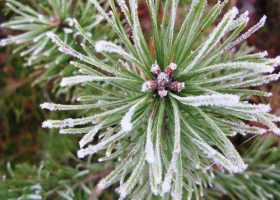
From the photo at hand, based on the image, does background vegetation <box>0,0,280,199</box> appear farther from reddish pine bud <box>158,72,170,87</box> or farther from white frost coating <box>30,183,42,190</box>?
reddish pine bud <box>158,72,170,87</box>

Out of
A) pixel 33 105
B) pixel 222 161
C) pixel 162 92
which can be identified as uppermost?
pixel 33 105

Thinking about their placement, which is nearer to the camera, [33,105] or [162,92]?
[162,92]

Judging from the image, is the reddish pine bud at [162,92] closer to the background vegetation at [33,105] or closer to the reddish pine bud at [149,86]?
the reddish pine bud at [149,86]

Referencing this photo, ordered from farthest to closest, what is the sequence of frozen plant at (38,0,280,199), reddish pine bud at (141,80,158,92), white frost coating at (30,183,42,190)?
white frost coating at (30,183,42,190) < reddish pine bud at (141,80,158,92) < frozen plant at (38,0,280,199)

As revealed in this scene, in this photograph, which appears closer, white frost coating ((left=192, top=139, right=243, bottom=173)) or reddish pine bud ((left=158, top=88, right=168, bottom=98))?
white frost coating ((left=192, top=139, right=243, bottom=173))

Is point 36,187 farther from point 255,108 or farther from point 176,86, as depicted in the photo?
point 255,108

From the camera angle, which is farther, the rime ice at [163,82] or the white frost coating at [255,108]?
the rime ice at [163,82]

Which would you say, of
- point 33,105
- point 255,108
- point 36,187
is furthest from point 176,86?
point 33,105

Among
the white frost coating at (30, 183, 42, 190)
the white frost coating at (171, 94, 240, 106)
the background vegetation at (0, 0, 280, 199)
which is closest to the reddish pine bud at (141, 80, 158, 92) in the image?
the white frost coating at (171, 94, 240, 106)

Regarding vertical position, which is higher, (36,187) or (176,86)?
(176,86)

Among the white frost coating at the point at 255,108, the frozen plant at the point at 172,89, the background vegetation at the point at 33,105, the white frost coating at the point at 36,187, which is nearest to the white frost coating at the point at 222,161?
the frozen plant at the point at 172,89

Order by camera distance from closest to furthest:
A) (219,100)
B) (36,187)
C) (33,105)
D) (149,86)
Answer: (219,100), (149,86), (36,187), (33,105)
